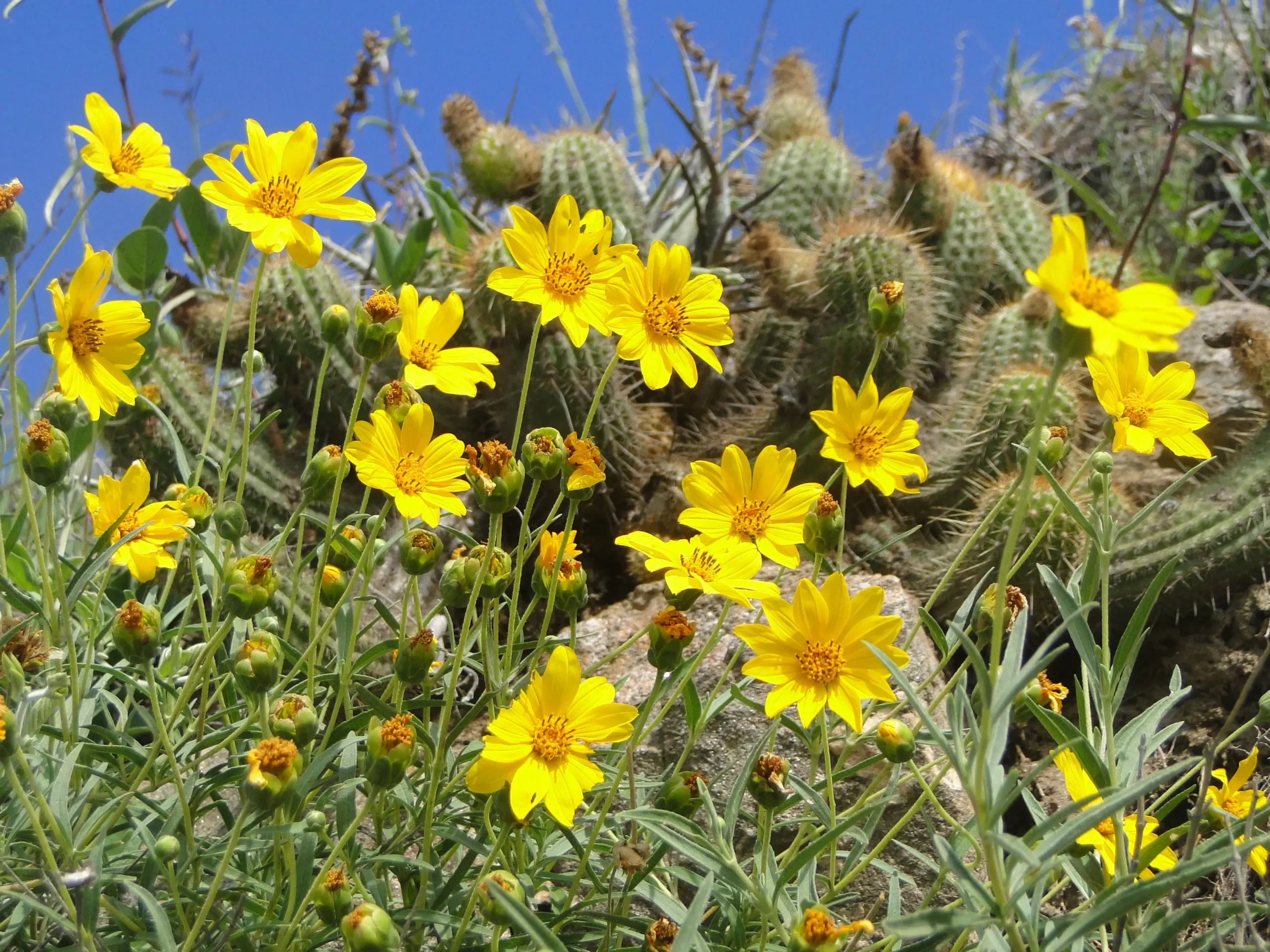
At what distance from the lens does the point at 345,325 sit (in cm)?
111

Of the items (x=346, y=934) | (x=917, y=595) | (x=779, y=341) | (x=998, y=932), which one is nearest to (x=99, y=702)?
(x=346, y=934)

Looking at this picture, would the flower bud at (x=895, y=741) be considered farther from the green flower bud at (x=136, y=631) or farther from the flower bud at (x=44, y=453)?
the flower bud at (x=44, y=453)

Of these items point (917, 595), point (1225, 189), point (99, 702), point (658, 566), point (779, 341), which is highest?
point (1225, 189)

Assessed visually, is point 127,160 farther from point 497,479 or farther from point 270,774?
point 270,774

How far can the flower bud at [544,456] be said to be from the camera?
3.33 feet

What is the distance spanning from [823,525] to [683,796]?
30cm

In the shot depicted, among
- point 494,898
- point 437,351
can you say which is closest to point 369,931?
point 494,898

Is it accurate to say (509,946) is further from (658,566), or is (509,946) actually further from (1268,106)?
(1268,106)

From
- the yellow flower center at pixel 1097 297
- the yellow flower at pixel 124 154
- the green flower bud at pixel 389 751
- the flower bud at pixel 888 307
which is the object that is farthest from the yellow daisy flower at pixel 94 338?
the yellow flower center at pixel 1097 297

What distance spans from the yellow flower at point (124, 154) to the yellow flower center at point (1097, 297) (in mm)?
966

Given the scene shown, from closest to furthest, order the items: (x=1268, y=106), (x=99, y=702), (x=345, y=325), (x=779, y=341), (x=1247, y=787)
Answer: (x=345, y=325), (x=99, y=702), (x=1247, y=787), (x=779, y=341), (x=1268, y=106)

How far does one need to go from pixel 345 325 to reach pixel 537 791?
0.55m

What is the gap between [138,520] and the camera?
3.83 ft

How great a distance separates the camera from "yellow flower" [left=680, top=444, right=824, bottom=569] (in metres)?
1.12
